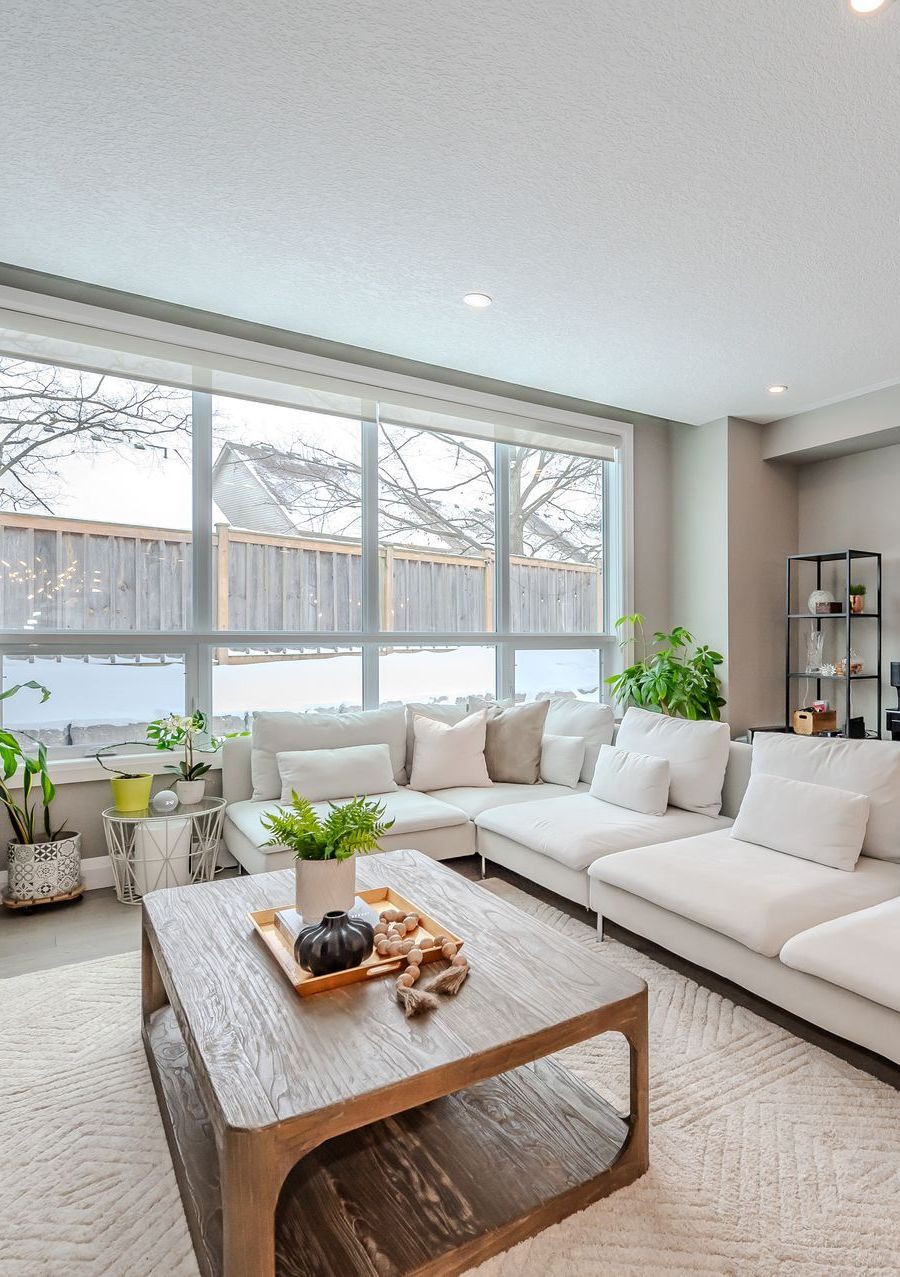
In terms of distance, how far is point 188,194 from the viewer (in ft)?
8.23

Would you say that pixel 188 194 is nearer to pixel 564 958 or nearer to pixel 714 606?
pixel 564 958

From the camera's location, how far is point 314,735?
3.60 meters

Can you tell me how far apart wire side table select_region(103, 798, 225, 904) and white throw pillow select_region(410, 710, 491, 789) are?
3.38 feet

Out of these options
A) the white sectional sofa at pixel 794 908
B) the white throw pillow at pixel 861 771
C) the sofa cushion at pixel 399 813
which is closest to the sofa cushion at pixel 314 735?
the sofa cushion at pixel 399 813

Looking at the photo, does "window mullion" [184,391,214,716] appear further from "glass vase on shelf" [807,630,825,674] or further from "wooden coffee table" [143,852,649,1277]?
"glass vase on shelf" [807,630,825,674]

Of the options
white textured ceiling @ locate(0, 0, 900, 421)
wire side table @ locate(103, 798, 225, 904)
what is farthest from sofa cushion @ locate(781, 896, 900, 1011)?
wire side table @ locate(103, 798, 225, 904)

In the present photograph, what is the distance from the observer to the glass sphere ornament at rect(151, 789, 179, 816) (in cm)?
324

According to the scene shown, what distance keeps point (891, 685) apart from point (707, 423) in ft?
7.02

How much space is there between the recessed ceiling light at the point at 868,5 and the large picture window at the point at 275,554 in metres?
2.81

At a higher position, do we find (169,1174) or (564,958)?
(564,958)

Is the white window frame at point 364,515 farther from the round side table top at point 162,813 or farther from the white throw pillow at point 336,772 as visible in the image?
the white throw pillow at point 336,772

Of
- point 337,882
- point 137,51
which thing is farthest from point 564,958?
point 137,51

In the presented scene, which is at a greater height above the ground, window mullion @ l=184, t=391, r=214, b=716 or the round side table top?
window mullion @ l=184, t=391, r=214, b=716

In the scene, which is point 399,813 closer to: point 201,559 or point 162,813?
point 162,813
